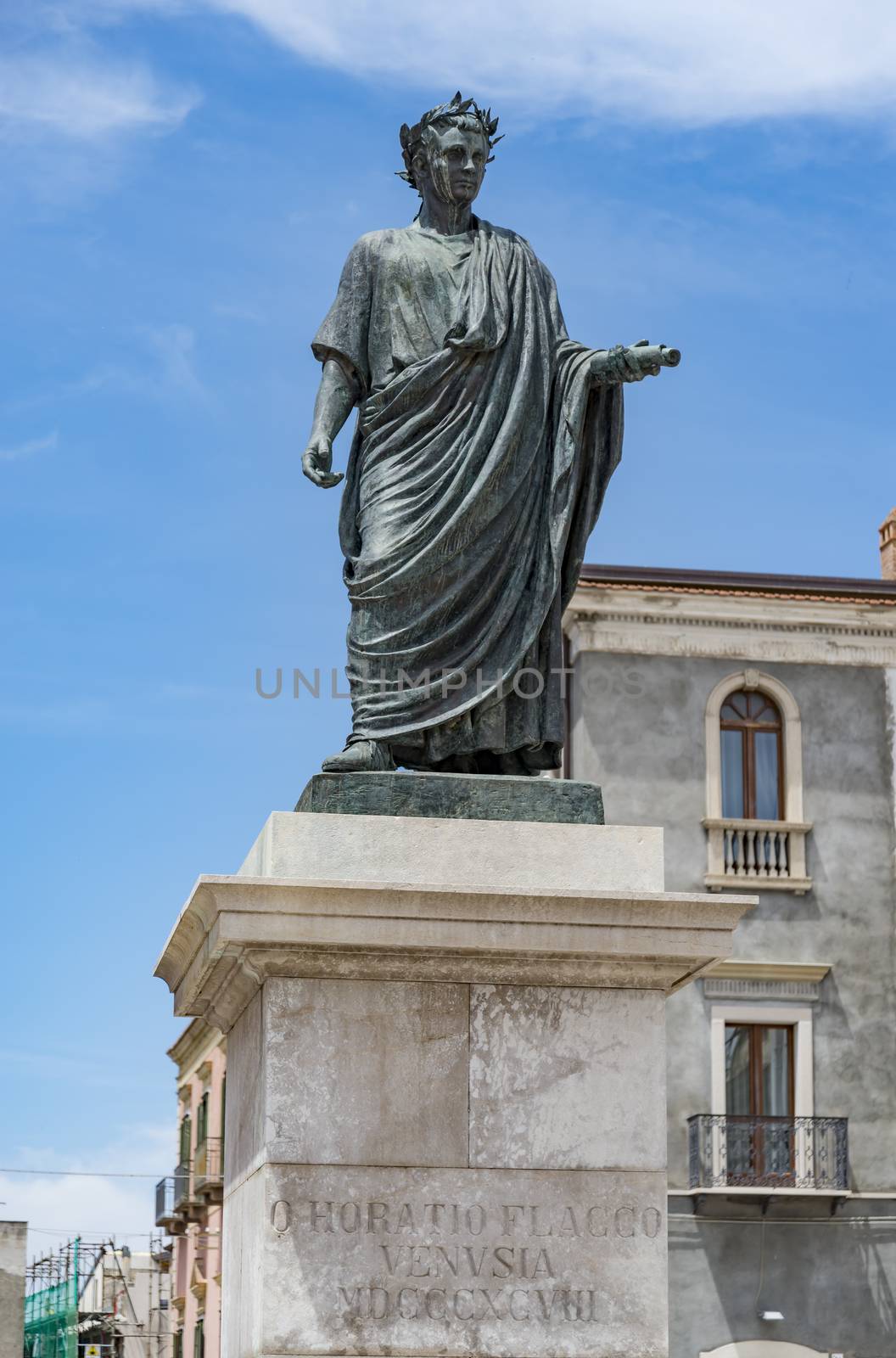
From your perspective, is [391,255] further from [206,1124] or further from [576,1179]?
[206,1124]

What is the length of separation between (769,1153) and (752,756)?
533 cm

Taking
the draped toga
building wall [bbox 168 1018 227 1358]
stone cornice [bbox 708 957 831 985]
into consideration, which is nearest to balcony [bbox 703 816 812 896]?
stone cornice [bbox 708 957 831 985]

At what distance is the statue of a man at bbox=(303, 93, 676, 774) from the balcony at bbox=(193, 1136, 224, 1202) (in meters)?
35.5

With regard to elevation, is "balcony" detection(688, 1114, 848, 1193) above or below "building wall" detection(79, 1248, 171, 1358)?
above

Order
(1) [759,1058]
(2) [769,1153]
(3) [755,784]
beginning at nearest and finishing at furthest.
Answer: (2) [769,1153] < (1) [759,1058] < (3) [755,784]

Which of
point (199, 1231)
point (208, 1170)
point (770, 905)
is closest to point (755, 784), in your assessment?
point (770, 905)

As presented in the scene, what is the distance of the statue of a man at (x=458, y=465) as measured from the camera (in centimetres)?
718

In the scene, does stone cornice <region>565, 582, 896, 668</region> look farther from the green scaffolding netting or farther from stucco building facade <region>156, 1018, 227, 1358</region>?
the green scaffolding netting

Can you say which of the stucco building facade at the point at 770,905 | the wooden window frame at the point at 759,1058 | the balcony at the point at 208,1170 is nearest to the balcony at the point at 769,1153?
the stucco building facade at the point at 770,905

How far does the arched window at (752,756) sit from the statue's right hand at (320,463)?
73.3 ft

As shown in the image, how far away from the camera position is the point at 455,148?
7.64 m

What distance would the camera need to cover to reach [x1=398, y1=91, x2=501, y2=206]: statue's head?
7652 millimetres

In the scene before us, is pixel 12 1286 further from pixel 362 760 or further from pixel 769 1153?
pixel 362 760

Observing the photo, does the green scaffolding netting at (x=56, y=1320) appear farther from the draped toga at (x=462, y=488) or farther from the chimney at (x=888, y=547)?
the draped toga at (x=462, y=488)
